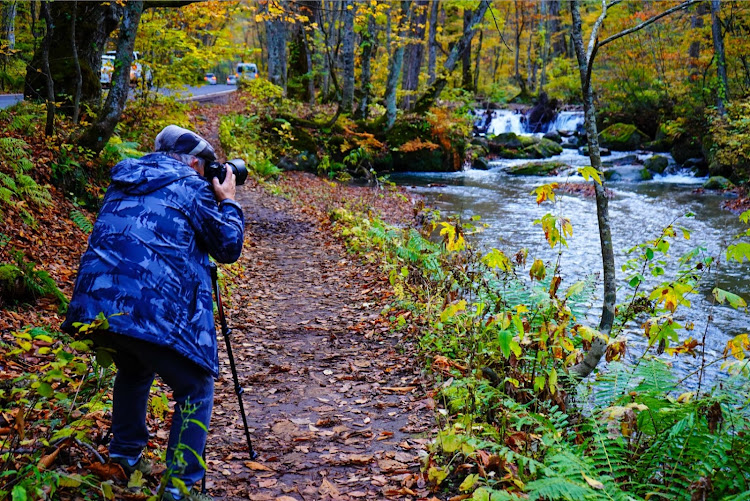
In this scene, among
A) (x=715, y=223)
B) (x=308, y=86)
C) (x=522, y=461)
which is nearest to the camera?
(x=522, y=461)

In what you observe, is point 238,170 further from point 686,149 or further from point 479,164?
point 686,149

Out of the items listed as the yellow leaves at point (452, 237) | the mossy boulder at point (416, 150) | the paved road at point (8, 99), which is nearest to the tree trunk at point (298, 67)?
the mossy boulder at point (416, 150)

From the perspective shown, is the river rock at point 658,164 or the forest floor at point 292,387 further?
the river rock at point 658,164

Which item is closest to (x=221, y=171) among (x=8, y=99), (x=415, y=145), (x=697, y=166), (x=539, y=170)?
(x=8, y=99)

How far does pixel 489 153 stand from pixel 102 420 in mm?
24878

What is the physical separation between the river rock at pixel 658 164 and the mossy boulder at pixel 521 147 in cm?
544

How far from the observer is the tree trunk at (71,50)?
9.98 metres

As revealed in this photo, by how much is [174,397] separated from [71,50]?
951cm

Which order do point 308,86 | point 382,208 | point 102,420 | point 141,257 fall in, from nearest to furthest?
point 141,257 < point 102,420 < point 382,208 < point 308,86

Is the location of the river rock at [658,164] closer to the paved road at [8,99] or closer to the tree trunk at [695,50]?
the tree trunk at [695,50]

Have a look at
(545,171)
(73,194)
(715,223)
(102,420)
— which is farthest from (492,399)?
(545,171)

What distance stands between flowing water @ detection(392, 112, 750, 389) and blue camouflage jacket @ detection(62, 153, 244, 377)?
265 centimetres

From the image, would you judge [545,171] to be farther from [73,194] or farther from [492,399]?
[492,399]

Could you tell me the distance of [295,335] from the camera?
20.9ft
